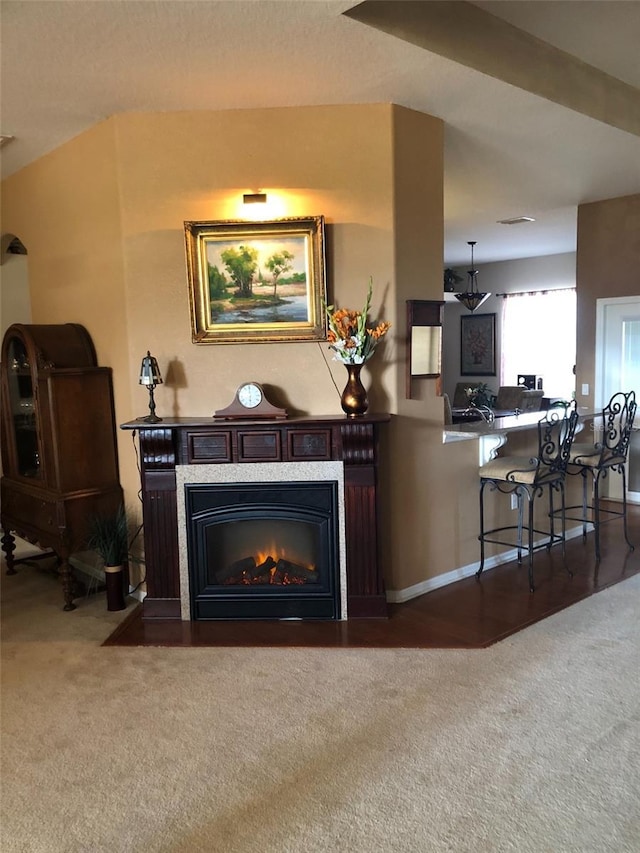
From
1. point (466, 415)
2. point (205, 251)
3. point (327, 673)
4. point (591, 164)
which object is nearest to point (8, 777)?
point (327, 673)

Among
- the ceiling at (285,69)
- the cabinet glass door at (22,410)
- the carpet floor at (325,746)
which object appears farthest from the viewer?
the cabinet glass door at (22,410)

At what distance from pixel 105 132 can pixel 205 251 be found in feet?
3.02

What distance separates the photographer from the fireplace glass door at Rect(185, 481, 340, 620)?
3705mm

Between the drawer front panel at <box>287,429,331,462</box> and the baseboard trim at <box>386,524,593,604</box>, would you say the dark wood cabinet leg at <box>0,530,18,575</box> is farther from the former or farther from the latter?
the baseboard trim at <box>386,524,593,604</box>

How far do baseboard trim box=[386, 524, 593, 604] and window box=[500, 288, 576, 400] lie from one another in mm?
5454

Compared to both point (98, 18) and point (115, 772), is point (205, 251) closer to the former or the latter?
point (98, 18)

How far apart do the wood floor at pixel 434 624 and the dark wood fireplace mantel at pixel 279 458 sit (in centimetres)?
18

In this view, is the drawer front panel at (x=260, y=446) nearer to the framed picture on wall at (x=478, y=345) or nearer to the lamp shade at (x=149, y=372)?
the lamp shade at (x=149, y=372)

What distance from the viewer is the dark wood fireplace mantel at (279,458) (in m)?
3.61

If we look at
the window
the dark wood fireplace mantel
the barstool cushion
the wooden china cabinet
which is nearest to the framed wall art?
the dark wood fireplace mantel

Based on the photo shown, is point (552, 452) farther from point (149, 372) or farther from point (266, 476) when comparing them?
point (149, 372)

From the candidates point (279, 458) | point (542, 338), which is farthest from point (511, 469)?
point (542, 338)

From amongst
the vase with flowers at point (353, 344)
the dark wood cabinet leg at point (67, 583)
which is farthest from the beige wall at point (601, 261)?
the dark wood cabinet leg at point (67, 583)

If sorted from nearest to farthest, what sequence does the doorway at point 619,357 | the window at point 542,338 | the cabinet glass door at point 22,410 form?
1. the cabinet glass door at point 22,410
2. the doorway at point 619,357
3. the window at point 542,338
